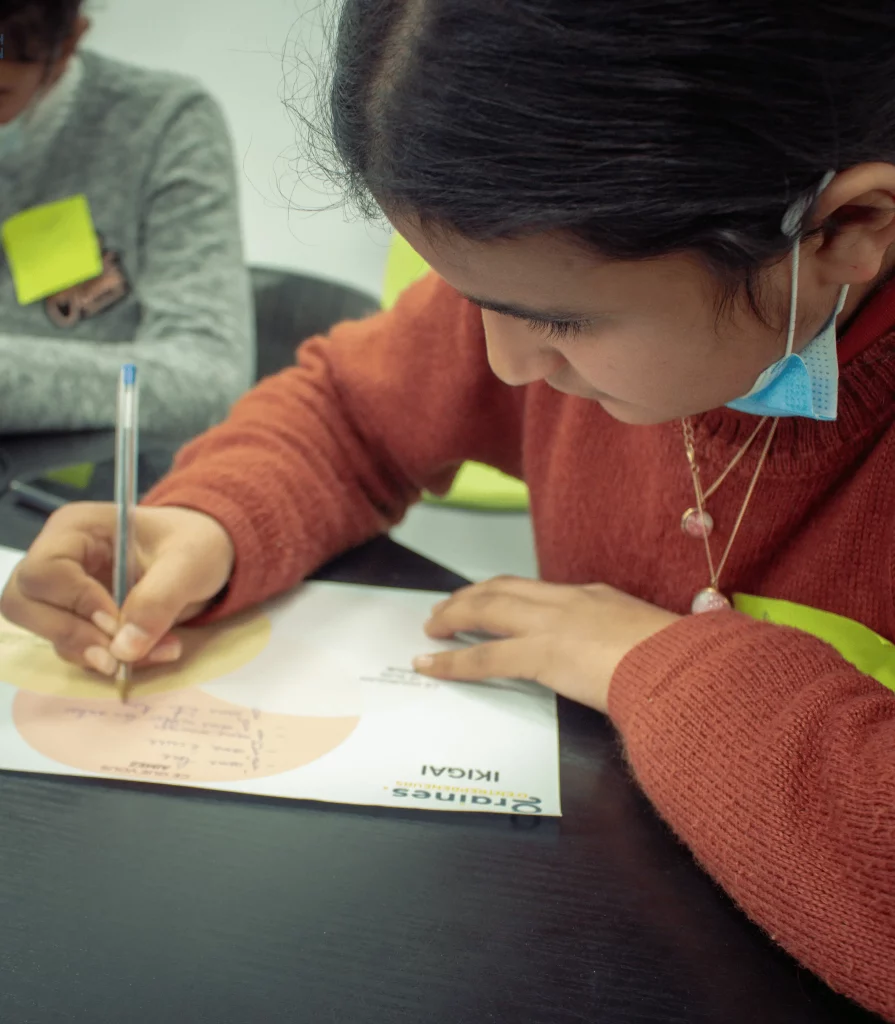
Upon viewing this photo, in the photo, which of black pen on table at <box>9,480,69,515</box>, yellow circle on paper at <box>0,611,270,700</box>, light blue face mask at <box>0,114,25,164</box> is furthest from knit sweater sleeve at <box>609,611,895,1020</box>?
light blue face mask at <box>0,114,25,164</box>

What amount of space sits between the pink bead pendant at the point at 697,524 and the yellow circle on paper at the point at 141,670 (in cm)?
28

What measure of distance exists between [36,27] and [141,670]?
698 millimetres

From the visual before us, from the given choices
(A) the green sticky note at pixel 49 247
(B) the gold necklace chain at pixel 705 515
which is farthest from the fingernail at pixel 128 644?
(A) the green sticky note at pixel 49 247

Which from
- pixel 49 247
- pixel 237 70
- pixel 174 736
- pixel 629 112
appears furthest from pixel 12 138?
pixel 629 112

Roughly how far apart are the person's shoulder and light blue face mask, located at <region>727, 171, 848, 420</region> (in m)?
0.91

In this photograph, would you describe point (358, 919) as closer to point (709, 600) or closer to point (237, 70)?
point (709, 600)

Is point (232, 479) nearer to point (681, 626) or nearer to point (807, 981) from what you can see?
point (681, 626)

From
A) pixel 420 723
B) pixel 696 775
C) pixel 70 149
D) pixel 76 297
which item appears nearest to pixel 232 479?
pixel 420 723

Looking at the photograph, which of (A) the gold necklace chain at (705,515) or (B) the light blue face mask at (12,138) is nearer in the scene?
(A) the gold necklace chain at (705,515)

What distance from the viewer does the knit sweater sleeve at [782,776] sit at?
40cm

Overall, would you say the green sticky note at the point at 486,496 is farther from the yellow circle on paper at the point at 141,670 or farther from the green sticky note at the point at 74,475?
the yellow circle on paper at the point at 141,670

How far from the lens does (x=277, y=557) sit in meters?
0.64

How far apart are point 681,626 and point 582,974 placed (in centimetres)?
19

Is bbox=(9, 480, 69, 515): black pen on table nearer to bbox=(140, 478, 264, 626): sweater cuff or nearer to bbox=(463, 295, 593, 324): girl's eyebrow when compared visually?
bbox=(140, 478, 264, 626): sweater cuff
